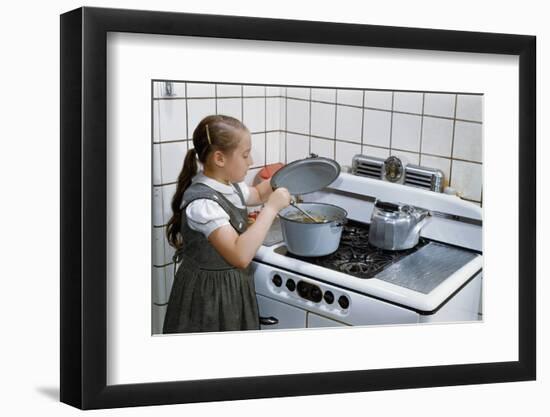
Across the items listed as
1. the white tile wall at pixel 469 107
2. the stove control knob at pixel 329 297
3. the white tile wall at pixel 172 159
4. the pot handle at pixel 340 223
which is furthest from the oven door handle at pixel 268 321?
the white tile wall at pixel 469 107

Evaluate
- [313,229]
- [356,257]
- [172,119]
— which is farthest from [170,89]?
[356,257]

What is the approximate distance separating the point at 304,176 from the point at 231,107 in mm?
193

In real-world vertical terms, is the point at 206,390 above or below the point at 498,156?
below

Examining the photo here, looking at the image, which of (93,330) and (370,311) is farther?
(370,311)

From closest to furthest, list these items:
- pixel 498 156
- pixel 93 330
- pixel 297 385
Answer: pixel 93 330
pixel 297 385
pixel 498 156

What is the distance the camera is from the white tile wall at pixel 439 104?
1.65 metres

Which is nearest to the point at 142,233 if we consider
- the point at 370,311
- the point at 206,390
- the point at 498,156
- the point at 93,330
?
the point at 93,330

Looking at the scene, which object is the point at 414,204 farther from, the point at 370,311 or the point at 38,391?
the point at 38,391

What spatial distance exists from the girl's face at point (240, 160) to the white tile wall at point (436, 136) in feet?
1.17

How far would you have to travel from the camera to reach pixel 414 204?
5.46 ft

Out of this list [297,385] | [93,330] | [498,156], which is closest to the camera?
[93,330]

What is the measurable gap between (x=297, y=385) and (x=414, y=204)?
419 millimetres

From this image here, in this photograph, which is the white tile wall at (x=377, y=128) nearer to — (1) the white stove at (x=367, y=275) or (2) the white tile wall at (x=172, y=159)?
(1) the white stove at (x=367, y=275)

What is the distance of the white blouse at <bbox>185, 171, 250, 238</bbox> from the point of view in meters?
1.51
